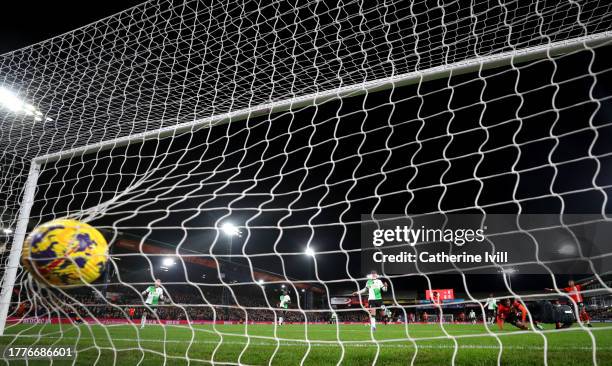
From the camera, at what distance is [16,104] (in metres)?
6.07

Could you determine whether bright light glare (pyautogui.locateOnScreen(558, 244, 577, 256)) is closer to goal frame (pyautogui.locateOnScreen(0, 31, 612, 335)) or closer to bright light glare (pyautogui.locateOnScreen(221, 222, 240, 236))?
bright light glare (pyautogui.locateOnScreen(221, 222, 240, 236))

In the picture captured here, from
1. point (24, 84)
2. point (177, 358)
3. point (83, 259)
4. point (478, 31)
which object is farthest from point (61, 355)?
point (478, 31)

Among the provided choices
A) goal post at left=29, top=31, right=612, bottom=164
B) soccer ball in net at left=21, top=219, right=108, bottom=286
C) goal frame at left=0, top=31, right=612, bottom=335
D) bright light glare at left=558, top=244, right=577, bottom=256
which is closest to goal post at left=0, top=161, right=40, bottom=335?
goal frame at left=0, top=31, right=612, bottom=335

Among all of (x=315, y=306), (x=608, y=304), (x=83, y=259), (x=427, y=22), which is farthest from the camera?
(x=315, y=306)

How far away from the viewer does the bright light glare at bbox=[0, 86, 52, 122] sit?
6.00 metres

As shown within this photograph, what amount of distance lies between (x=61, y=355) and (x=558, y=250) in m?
24.8

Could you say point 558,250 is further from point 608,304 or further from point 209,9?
point 209,9

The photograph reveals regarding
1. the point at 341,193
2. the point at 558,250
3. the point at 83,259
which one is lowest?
the point at 83,259

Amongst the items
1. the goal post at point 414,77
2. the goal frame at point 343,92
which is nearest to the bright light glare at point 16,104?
the goal frame at point 343,92

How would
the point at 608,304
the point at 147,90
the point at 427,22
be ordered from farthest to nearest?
the point at 608,304, the point at 147,90, the point at 427,22

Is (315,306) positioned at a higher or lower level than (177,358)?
higher

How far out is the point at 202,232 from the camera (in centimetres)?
3547

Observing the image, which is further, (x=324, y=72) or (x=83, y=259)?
(x=324, y=72)

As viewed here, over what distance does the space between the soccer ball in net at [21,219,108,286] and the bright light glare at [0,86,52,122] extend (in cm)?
378
